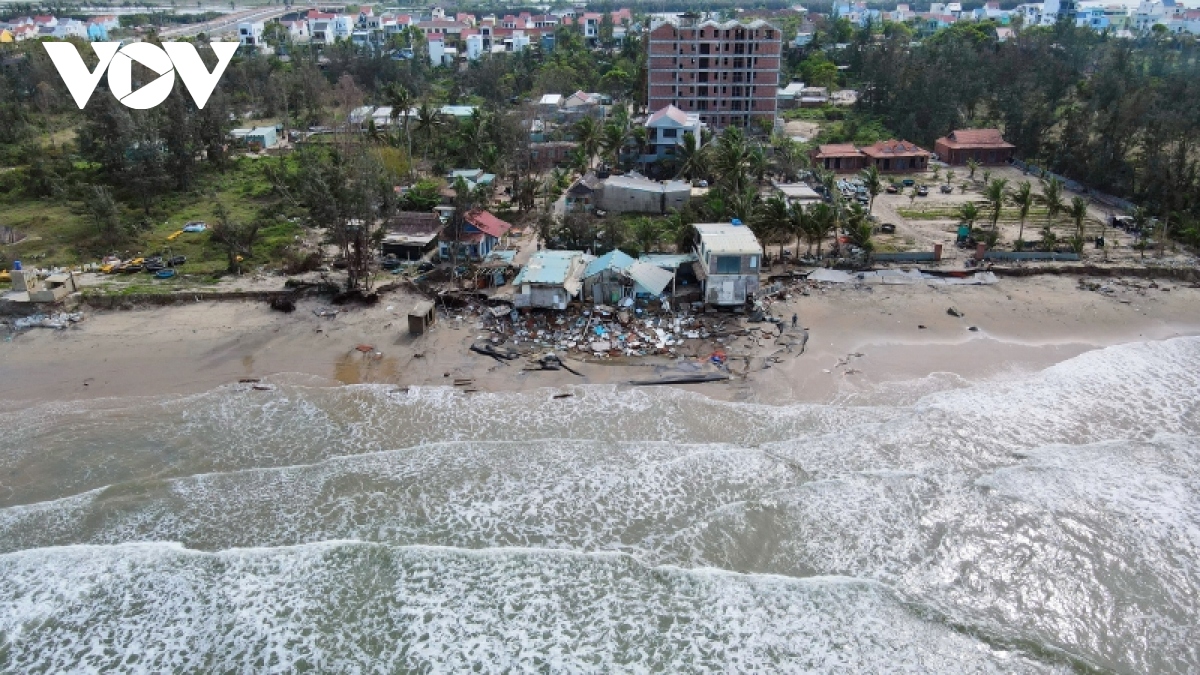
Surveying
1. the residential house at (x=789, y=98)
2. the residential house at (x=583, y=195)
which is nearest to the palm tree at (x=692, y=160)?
the residential house at (x=583, y=195)

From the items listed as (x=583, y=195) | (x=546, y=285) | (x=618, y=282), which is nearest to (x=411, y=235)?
(x=546, y=285)

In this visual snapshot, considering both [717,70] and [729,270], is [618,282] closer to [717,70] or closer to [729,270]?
[729,270]

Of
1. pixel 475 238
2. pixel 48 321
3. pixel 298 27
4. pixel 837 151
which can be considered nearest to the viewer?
pixel 48 321

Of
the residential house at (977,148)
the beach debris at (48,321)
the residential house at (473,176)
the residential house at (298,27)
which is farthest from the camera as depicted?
the residential house at (298,27)

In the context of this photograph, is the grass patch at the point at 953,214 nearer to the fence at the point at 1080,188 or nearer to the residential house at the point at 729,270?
the fence at the point at 1080,188

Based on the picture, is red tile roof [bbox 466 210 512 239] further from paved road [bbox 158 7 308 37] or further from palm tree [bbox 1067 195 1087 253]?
paved road [bbox 158 7 308 37]

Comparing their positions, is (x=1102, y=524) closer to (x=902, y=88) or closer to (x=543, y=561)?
(x=543, y=561)
